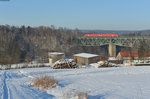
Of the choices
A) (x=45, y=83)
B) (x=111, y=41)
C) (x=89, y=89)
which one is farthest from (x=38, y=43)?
(x=89, y=89)

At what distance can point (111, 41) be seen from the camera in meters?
94.1

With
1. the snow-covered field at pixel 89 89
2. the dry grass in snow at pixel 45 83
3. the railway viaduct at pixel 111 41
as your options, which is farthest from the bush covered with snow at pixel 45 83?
the railway viaduct at pixel 111 41

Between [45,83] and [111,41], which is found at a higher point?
[45,83]

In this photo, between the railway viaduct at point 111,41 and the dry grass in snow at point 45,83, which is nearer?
the dry grass in snow at point 45,83

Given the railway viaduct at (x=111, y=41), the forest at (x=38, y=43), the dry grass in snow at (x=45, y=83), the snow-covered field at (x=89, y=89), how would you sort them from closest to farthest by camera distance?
1. the snow-covered field at (x=89, y=89)
2. the dry grass in snow at (x=45, y=83)
3. the forest at (x=38, y=43)
4. the railway viaduct at (x=111, y=41)

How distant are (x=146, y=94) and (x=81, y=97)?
2.48 metres

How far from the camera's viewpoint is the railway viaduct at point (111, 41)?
295ft

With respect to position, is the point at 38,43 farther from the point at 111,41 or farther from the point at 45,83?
the point at 45,83

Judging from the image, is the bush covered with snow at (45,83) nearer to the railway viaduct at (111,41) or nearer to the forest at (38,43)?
the forest at (38,43)

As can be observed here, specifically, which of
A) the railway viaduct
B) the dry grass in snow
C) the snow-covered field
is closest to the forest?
the railway viaduct

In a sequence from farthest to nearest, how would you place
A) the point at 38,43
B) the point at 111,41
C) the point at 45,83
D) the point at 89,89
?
the point at 111,41
the point at 38,43
the point at 45,83
the point at 89,89

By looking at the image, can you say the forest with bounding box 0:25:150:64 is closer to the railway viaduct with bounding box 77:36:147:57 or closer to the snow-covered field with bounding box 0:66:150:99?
the railway viaduct with bounding box 77:36:147:57

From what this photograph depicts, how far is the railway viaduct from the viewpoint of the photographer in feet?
295

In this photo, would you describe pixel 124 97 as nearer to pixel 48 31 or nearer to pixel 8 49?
pixel 8 49
